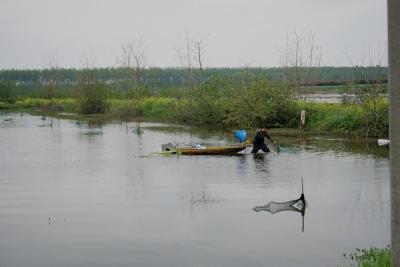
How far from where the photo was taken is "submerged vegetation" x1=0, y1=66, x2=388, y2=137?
33281 mm

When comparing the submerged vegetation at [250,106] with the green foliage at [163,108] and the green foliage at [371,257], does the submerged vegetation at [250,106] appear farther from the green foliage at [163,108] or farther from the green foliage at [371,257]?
the green foliage at [371,257]

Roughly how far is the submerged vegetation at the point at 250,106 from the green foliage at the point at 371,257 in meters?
22.5

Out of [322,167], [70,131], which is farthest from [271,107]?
[322,167]

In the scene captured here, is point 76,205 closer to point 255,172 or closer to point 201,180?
point 201,180

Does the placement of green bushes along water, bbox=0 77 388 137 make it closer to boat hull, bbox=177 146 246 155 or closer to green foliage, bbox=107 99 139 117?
green foliage, bbox=107 99 139 117

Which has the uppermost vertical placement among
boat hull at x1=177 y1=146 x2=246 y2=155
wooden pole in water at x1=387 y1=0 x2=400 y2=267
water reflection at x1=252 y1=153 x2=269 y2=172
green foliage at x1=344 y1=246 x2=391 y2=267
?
wooden pole in water at x1=387 y1=0 x2=400 y2=267

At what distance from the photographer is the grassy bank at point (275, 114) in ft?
107

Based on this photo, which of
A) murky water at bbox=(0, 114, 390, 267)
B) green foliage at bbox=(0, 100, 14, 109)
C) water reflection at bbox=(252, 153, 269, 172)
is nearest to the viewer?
murky water at bbox=(0, 114, 390, 267)

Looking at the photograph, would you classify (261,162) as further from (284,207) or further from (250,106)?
(250,106)

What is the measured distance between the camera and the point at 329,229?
12.6 m

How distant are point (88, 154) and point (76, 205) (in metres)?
12.8

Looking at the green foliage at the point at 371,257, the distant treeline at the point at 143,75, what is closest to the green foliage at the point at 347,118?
the green foliage at the point at 371,257

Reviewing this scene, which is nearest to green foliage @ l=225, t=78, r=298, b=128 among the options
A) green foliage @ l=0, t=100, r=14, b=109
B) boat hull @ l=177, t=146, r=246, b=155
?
boat hull @ l=177, t=146, r=246, b=155

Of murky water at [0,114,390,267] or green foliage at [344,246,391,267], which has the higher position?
green foliage at [344,246,391,267]
